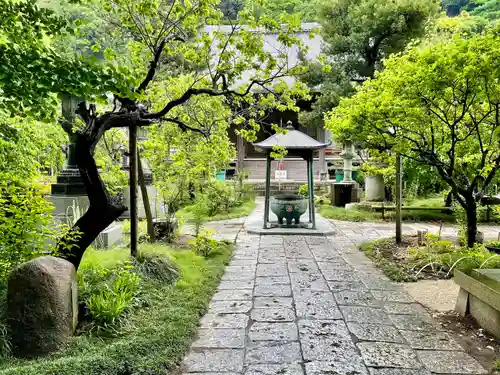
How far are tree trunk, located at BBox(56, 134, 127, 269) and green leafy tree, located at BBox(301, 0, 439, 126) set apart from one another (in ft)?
31.3

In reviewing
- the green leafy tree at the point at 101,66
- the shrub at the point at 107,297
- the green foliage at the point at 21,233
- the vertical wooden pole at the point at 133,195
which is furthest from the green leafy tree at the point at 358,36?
the green foliage at the point at 21,233

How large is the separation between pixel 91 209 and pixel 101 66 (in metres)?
1.76

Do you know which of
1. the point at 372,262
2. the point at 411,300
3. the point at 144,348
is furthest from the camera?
the point at 372,262

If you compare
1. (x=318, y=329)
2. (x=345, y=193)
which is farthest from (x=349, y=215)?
(x=318, y=329)

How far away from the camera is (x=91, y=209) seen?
4.11 metres

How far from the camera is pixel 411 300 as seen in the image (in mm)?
4625

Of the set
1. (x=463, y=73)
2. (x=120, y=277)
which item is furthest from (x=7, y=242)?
(x=463, y=73)

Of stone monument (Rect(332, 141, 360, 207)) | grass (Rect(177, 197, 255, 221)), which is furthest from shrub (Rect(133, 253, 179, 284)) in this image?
stone monument (Rect(332, 141, 360, 207))

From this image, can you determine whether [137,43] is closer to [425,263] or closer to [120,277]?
[120,277]

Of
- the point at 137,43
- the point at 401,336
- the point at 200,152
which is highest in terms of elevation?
the point at 137,43

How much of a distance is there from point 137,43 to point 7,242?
9.42 ft

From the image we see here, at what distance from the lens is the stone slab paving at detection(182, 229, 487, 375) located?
9.96 feet

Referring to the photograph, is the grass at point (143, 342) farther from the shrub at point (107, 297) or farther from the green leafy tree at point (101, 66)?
the green leafy tree at point (101, 66)

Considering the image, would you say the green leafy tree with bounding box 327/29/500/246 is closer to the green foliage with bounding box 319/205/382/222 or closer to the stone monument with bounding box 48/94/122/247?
the green foliage with bounding box 319/205/382/222
